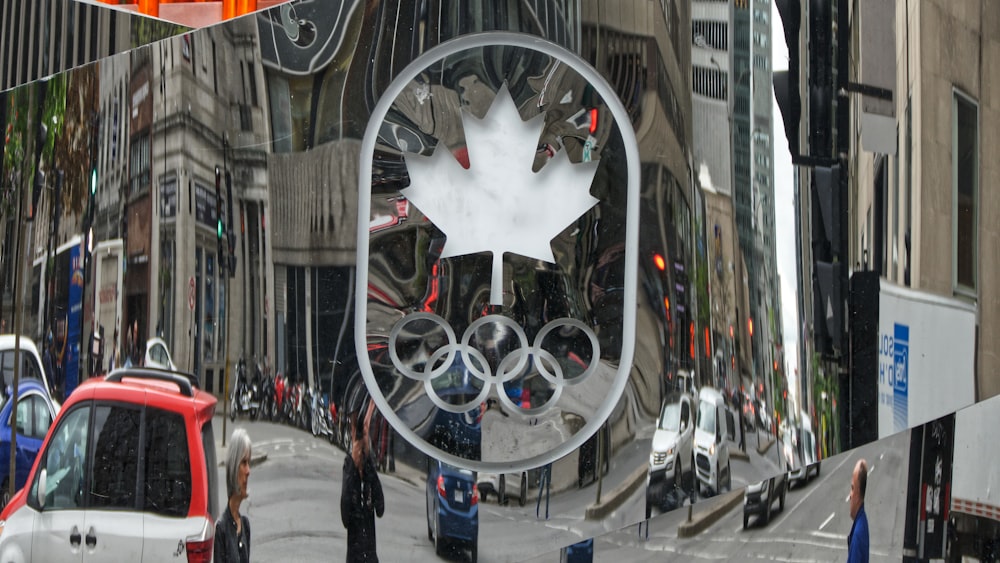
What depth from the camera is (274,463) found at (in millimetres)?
2697

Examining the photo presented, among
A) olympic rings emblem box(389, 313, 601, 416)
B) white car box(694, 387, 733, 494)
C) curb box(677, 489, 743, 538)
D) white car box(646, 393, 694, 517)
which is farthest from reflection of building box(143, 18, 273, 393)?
curb box(677, 489, 743, 538)

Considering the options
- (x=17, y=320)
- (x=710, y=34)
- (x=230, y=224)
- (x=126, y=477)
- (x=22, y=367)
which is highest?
(x=710, y=34)

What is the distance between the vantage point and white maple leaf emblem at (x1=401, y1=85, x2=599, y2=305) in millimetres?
2619

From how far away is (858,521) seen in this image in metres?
2.85

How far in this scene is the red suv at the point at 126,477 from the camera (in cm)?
275

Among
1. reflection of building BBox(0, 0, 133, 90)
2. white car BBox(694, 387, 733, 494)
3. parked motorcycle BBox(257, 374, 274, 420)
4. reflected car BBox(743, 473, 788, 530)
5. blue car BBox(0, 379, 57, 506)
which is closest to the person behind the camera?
white car BBox(694, 387, 733, 494)

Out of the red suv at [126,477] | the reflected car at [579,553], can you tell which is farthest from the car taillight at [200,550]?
the reflected car at [579,553]

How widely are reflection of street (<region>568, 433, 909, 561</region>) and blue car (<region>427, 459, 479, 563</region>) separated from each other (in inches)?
15.9

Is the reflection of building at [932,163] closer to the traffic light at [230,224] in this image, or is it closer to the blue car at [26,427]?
the traffic light at [230,224]

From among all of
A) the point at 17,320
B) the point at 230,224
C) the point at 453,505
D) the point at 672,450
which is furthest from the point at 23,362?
the point at 672,450

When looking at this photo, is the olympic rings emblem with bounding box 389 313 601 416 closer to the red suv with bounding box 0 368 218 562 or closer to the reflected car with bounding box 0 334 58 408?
the red suv with bounding box 0 368 218 562

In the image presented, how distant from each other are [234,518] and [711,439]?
140 centimetres

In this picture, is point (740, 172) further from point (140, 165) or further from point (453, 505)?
point (140, 165)

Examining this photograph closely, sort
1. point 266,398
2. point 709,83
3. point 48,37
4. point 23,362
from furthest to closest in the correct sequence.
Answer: point 48,37 → point 23,362 → point 266,398 → point 709,83
